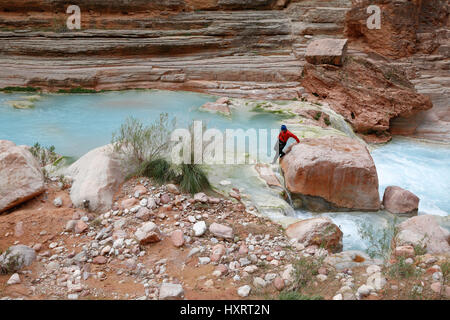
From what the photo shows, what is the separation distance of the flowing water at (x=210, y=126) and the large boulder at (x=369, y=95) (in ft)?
2.03

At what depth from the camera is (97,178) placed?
4.66 m

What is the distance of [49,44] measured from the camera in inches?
505

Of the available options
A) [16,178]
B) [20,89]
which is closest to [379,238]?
[16,178]

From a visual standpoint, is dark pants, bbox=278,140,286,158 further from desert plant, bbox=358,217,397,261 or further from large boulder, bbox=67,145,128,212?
large boulder, bbox=67,145,128,212

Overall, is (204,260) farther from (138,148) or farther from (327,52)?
(327,52)

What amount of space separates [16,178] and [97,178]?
957mm

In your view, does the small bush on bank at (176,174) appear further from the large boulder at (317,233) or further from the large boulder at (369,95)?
the large boulder at (369,95)

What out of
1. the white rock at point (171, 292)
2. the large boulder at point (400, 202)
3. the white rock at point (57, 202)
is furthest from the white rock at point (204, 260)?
the large boulder at point (400, 202)

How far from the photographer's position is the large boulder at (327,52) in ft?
35.5

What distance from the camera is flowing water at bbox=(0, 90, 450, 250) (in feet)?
18.5

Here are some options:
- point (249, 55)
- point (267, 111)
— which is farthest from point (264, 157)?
point (249, 55)
